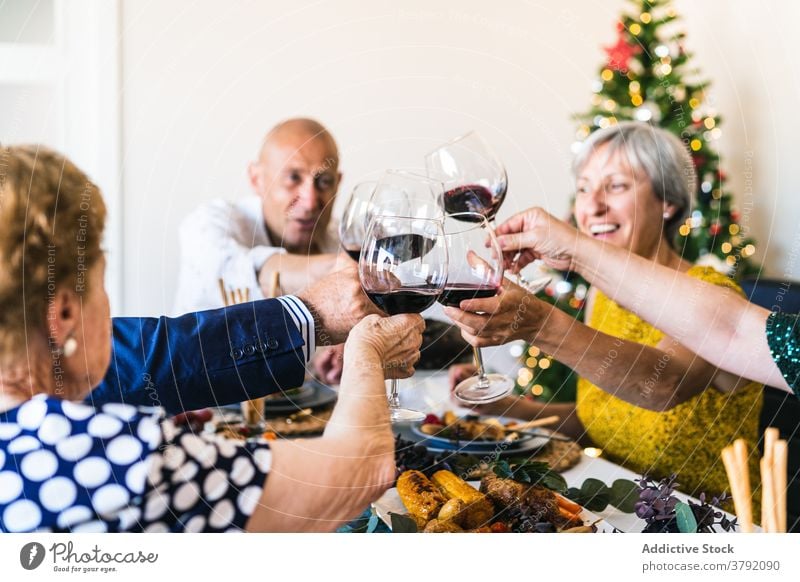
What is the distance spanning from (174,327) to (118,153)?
1.24 metres

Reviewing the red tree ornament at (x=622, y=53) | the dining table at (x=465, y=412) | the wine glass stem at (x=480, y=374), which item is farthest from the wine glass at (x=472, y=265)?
the red tree ornament at (x=622, y=53)

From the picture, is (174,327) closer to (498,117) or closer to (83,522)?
(83,522)

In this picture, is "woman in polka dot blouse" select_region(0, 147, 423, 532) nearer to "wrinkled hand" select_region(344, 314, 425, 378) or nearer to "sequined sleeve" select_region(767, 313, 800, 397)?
"wrinkled hand" select_region(344, 314, 425, 378)

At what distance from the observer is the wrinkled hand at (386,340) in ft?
2.14

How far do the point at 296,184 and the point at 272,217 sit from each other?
117mm

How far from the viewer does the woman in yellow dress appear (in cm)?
100

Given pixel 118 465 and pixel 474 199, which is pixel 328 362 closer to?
pixel 474 199

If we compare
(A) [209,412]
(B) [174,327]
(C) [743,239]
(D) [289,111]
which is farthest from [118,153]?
(C) [743,239]

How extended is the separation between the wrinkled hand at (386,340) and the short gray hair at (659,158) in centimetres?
73

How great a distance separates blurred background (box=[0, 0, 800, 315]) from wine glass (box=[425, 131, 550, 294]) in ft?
3.39

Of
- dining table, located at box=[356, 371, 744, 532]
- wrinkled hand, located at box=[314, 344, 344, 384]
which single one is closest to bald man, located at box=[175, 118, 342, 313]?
wrinkled hand, located at box=[314, 344, 344, 384]

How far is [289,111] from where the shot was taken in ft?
7.71

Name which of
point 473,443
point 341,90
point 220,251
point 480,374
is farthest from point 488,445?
point 341,90

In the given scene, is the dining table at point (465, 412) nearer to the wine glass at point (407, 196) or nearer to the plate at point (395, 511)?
the plate at point (395, 511)
